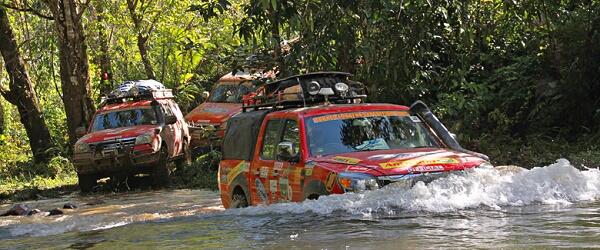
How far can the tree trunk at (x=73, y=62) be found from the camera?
19.7 meters

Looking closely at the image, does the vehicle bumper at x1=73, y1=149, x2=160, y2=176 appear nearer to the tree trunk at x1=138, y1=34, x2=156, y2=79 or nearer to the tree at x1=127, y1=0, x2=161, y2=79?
the tree at x1=127, y1=0, x2=161, y2=79

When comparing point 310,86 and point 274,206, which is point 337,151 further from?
point 310,86

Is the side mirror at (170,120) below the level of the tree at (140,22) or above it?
below

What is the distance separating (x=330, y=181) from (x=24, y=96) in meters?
17.8

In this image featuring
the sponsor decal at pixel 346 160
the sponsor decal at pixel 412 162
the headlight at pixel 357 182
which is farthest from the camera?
the sponsor decal at pixel 346 160

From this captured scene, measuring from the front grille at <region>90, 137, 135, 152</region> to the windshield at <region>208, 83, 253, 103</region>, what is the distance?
4.94 metres

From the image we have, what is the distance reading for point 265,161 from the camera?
946 centimetres

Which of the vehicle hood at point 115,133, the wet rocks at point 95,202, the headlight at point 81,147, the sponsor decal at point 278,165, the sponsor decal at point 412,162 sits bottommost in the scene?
the wet rocks at point 95,202

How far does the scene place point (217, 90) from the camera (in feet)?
74.6

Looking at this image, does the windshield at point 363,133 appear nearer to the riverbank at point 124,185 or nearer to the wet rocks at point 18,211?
the wet rocks at point 18,211

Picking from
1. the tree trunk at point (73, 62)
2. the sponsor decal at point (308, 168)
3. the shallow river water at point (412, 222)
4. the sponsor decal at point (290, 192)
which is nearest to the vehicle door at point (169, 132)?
the tree trunk at point (73, 62)

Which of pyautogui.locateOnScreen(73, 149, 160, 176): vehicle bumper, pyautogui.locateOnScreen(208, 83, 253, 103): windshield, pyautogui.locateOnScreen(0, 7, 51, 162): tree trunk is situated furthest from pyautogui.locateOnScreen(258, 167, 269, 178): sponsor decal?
pyautogui.locateOnScreen(0, 7, 51, 162): tree trunk

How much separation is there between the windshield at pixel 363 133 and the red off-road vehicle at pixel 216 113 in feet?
36.5

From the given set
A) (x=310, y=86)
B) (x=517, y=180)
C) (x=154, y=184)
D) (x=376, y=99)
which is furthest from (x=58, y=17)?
(x=517, y=180)
